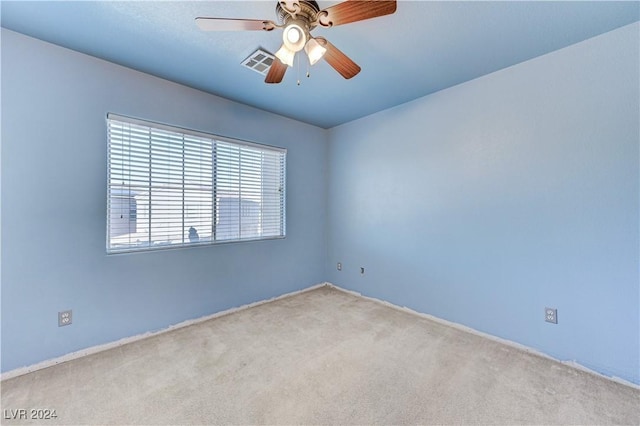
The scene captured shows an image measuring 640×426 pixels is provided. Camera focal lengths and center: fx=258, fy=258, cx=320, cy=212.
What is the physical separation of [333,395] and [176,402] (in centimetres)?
102

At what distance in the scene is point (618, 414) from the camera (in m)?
1.59

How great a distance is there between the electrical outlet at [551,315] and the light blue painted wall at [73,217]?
3209mm

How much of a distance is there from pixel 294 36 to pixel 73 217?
7.53 ft

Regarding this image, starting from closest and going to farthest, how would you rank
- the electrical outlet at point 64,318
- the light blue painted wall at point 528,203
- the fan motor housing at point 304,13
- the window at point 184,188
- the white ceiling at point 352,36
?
the fan motor housing at point 304,13, the white ceiling at point 352,36, the light blue painted wall at point 528,203, the electrical outlet at point 64,318, the window at point 184,188

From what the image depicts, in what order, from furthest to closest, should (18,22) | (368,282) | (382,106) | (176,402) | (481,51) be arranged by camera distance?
(368,282) < (382,106) < (481,51) < (18,22) < (176,402)

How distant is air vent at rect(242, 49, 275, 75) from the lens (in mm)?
2141

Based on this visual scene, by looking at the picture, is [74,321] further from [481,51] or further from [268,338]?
[481,51]

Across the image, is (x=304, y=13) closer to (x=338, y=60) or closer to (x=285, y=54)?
(x=285, y=54)

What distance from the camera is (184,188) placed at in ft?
9.07

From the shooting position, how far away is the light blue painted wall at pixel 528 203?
1.91 meters

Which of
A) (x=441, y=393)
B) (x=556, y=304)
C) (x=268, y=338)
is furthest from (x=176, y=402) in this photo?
(x=556, y=304)

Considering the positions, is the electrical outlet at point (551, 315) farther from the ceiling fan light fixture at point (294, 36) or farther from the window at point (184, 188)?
the window at point (184, 188)

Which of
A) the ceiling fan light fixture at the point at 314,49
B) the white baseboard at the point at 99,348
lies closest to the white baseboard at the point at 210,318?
the white baseboard at the point at 99,348

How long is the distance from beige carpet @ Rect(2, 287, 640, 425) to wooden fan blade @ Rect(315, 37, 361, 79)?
221 cm
